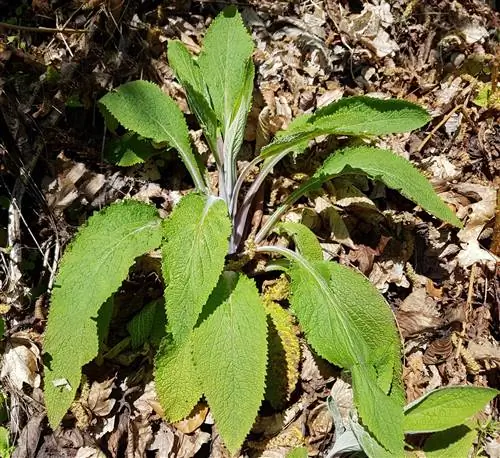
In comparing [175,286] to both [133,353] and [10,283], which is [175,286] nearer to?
[133,353]

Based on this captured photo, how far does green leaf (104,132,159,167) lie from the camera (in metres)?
2.72

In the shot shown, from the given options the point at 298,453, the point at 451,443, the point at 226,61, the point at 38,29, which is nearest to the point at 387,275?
the point at 451,443

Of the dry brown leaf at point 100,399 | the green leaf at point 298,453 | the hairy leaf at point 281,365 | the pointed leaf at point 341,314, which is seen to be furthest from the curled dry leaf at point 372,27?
the dry brown leaf at point 100,399

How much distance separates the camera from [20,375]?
238 centimetres

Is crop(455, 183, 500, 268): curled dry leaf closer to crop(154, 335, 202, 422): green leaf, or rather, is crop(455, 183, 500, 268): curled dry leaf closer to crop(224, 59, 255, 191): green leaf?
crop(224, 59, 255, 191): green leaf

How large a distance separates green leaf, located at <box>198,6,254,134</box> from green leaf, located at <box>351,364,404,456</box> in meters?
1.23

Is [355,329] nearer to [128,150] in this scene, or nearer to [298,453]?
[298,453]

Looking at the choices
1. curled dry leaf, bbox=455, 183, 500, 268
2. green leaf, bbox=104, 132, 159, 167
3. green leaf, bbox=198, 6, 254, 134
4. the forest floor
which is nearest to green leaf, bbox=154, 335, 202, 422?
the forest floor

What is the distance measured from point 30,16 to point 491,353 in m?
2.73

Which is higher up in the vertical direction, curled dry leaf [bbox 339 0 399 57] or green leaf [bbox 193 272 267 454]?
curled dry leaf [bbox 339 0 399 57]

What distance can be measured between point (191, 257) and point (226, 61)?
3.47 ft

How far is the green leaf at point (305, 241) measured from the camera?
250 centimetres

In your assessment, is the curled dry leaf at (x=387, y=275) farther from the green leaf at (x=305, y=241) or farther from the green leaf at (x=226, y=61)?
the green leaf at (x=226, y=61)

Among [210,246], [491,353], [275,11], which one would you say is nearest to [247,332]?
[210,246]
